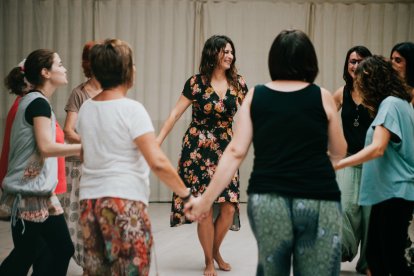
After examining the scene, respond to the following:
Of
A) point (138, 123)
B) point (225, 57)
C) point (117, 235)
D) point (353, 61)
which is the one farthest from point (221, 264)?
point (138, 123)

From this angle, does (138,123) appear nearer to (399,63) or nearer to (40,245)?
(40,245)

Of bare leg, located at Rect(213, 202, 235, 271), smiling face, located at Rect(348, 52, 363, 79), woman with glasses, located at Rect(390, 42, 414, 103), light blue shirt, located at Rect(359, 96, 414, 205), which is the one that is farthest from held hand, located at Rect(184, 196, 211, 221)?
smiling face, located at Rect(348, 52, 363, 79)

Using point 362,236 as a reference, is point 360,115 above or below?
above

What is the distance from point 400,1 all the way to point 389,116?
17.2 feet

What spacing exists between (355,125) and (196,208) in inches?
70.2

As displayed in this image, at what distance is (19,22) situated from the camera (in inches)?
300

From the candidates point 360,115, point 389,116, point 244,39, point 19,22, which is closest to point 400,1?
point 244,39

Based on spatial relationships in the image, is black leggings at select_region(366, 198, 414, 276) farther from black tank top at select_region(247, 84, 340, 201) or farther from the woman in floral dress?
the woman in floral dress

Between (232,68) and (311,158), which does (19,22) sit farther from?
(311,158)

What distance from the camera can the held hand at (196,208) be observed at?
8.29 ft

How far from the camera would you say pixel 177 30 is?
7.69 m

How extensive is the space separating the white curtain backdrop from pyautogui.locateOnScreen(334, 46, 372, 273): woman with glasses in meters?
3.62

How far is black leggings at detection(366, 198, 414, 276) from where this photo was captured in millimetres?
2969

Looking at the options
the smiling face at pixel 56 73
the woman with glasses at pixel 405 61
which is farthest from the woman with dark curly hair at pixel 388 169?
the smiling face at pixel 56 73
